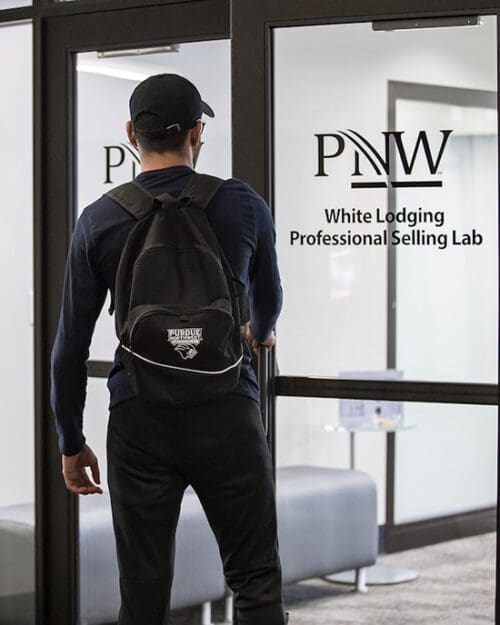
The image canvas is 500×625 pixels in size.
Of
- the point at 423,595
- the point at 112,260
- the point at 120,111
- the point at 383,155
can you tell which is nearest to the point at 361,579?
the point at 423,595

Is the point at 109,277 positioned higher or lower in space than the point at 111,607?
higher

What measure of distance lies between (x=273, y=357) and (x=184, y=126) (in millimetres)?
872

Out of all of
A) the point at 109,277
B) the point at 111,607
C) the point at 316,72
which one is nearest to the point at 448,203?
the point at 316,72

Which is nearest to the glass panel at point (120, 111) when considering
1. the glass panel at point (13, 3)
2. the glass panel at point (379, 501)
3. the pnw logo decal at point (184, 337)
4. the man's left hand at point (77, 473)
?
the glass panel at point (13, 3)

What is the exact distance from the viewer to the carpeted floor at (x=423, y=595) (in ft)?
10.4

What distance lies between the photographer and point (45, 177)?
3613mm

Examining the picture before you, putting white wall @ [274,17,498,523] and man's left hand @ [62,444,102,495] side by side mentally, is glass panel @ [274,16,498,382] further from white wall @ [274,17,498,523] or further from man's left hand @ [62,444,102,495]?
man's left hand @ [62,444,102,495]

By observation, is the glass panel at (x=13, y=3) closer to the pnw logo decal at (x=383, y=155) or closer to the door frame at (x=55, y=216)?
the door frame at (x=55, y=216)

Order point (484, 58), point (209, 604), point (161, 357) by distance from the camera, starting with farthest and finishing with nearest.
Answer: point (209, 604)
point (484, 58)
point (161, 357)

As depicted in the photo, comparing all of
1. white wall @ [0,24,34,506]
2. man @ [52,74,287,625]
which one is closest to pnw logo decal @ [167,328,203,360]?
man @ [52,74,287,625]

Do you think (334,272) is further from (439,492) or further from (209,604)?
(209,604)

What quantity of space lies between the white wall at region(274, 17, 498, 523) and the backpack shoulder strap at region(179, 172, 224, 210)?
0.68m

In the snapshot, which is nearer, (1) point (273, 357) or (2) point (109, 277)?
(2) point (109, 277)

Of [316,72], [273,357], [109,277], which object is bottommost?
[273,357]
